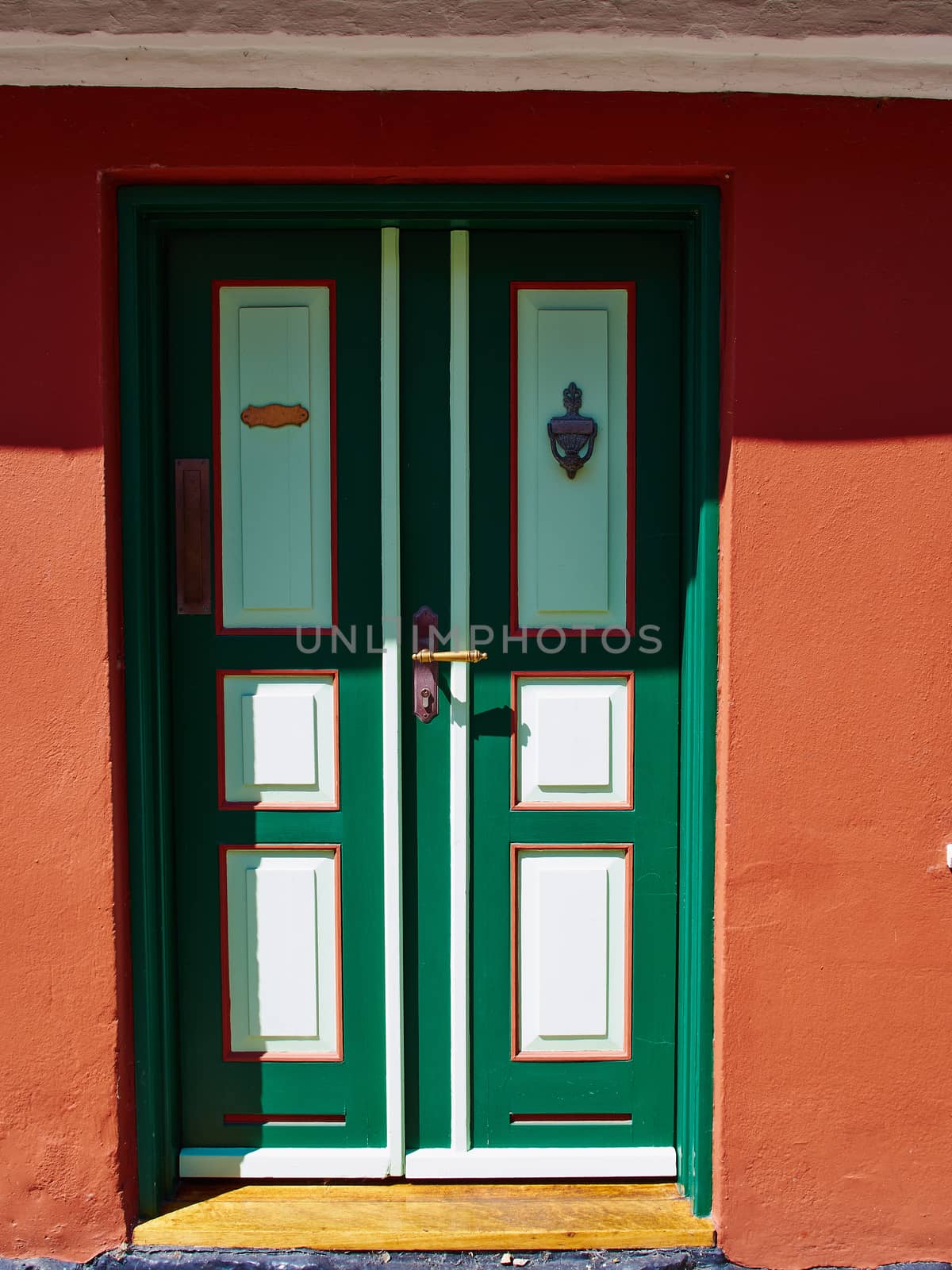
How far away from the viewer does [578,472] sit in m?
2.51

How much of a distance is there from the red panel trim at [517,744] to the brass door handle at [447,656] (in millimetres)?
109

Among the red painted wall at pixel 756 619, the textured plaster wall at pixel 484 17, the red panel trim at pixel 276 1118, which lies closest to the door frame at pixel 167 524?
the red painted wall at pixel 756 619

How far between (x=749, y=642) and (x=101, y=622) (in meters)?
1.54

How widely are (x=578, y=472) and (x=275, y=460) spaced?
2.58 feet

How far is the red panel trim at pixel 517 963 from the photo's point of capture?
2.55 m

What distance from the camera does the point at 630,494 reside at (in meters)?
2.52

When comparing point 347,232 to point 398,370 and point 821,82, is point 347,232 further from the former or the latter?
point 821,82

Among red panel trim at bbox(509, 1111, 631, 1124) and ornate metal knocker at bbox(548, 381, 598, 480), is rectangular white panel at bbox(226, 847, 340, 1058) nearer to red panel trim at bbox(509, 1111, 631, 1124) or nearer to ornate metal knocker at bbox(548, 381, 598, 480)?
red panel trim at bbox(509, 1111, 631, 1124)

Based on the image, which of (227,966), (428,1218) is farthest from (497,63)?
(428,1218)

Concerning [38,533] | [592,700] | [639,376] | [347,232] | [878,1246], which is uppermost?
[347,232]

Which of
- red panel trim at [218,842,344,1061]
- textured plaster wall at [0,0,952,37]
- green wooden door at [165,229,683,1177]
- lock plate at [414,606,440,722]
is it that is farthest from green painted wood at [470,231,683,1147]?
textured plaster wall at [0,0,952,37]

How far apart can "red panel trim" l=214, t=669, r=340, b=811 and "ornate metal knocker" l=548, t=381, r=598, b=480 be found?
2.67ft

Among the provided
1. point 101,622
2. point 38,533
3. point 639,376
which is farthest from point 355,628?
point 639,376

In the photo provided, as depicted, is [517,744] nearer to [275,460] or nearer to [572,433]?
[572,433]
